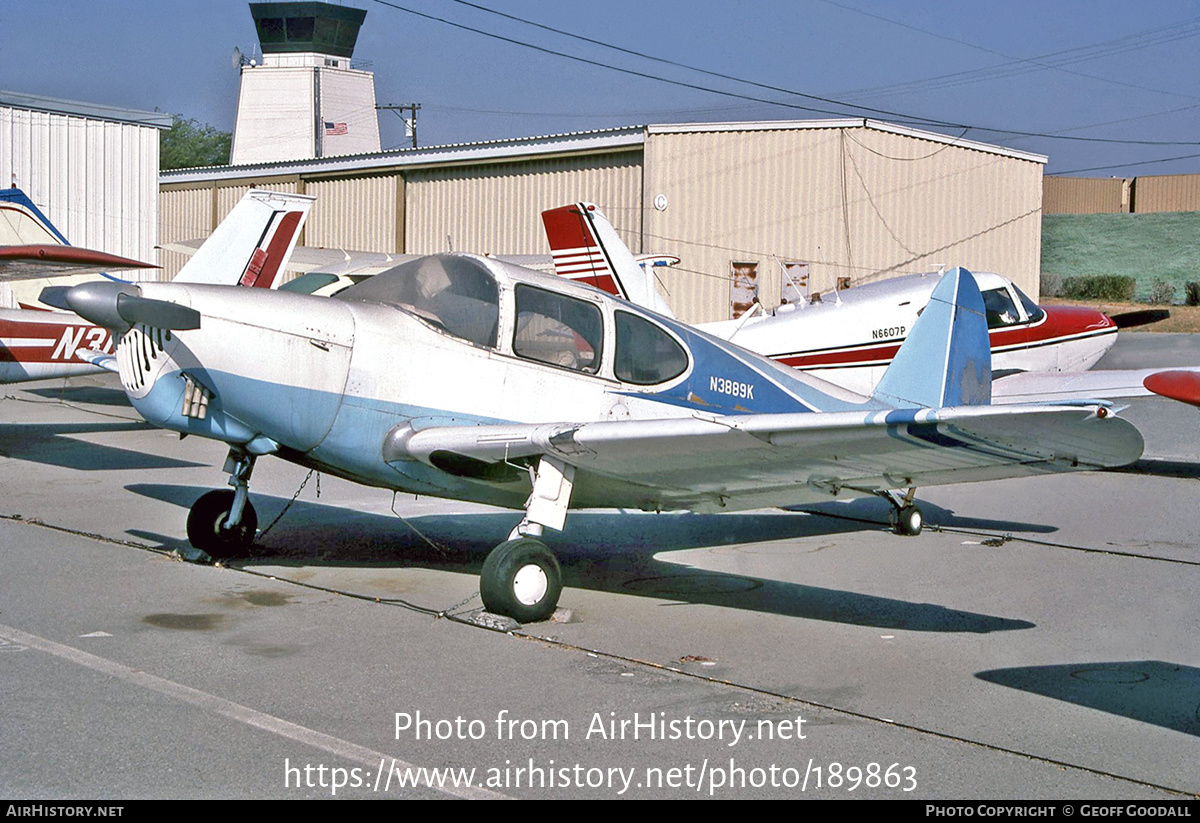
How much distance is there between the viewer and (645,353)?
7559mm

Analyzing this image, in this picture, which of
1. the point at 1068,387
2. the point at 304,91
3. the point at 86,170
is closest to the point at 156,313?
the point at 1068,387

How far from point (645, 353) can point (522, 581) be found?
1.82 metres

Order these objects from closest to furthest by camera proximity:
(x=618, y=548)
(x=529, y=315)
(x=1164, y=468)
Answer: (x=529, y=315), (x=618, y=548), (x=1164, y=468)

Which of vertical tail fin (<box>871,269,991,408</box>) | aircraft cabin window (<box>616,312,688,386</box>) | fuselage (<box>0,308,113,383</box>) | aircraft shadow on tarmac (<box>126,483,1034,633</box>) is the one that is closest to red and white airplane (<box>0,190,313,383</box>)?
fuselage (<box>0,308,113,383</box>)

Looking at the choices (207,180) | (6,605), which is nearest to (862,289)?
(6,605)

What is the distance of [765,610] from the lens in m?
7.04

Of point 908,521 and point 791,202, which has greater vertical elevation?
point 791,202

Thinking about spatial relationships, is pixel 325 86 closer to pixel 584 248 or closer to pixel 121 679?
pixel 584 248

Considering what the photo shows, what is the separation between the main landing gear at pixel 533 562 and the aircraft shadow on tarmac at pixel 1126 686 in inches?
88.8

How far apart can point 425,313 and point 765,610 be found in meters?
2.60

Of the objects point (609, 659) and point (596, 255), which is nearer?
point (609, 659)

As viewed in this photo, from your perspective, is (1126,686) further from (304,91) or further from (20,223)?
(304,91)

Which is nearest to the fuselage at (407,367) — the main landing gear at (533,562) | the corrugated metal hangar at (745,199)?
the main landing gear at (533,562)

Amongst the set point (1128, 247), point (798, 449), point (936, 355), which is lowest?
point (798, 449)
